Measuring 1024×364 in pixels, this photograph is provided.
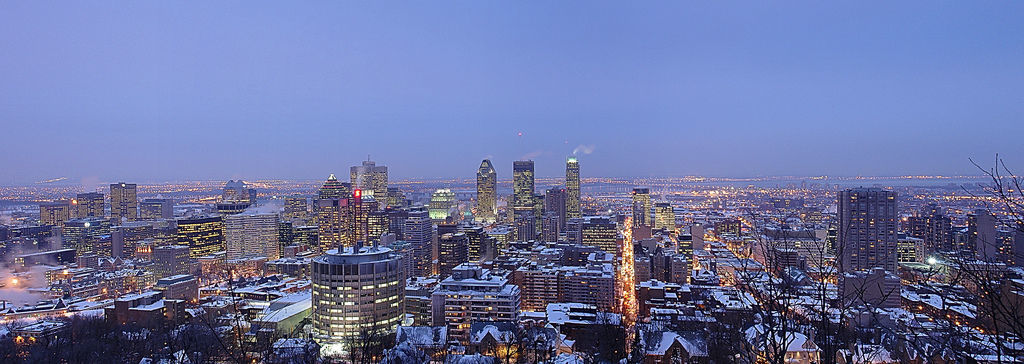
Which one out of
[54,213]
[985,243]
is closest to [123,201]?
[54,213]

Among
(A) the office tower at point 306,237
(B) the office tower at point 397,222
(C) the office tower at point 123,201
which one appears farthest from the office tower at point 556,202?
(C) the office tower at point 123,201

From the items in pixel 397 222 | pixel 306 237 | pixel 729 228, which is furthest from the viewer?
pixel 397 222

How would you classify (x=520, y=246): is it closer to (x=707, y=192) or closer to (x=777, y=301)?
(x=777, y=301)

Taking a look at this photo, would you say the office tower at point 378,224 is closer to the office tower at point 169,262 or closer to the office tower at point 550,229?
the office tower at point 550,229

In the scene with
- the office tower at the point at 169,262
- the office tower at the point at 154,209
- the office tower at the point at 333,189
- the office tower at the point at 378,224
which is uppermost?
the office tower at the point at 333,189

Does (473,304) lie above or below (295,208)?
below

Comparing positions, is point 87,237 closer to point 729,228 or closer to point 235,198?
point 235,198

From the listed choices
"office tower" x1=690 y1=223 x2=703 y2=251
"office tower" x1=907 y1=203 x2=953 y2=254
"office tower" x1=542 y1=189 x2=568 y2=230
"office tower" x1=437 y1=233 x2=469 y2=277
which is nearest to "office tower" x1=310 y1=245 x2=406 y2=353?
"office tower" x1=437 y1=233 x2=469 y2=277

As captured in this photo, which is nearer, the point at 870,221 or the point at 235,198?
the point at 870,221
